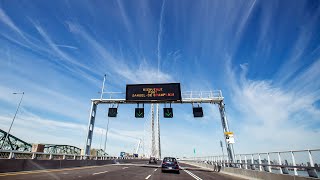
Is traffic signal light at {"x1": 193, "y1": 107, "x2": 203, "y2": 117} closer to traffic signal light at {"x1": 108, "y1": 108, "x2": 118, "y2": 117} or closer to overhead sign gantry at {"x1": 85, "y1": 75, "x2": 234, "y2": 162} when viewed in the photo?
overhead sign gantry at {"x1": 85, "y1": 75, "x2": 234, "y2": 162}

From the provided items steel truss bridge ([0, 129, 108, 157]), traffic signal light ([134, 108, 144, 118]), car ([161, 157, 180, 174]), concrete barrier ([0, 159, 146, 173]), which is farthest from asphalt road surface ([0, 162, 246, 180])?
steel truss bridge ([0, 129, 108, 157])

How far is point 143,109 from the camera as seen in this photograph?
25562mm

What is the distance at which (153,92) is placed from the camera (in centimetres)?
2516

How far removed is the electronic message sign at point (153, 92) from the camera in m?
24.8

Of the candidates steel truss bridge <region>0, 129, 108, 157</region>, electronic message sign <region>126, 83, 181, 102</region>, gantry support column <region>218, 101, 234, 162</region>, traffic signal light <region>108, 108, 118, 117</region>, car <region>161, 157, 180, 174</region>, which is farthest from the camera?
steel truss bridge <region>0, 129, 108, 157</region>

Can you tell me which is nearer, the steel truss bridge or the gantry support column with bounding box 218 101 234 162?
the gantry support column with bounding box 218 101 234 162

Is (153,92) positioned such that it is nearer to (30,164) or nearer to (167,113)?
(167,113)

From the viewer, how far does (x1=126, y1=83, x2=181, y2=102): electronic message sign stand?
24.8 metres

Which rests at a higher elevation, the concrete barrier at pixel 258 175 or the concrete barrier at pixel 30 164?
the concrete barrier at pixel 30 164

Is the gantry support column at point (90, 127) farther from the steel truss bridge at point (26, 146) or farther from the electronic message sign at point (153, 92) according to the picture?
the steel truss bridge at point (26, 146)

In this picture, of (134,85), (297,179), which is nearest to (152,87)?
(134,85)

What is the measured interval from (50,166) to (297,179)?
16246 millimetres

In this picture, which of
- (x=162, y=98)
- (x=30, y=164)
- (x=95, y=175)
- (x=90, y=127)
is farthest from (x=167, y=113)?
(x=30, y=164)

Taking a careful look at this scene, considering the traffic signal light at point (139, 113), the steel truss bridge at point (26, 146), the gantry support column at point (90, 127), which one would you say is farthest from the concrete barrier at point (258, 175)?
the steel truss bridge at point (26, 146)
